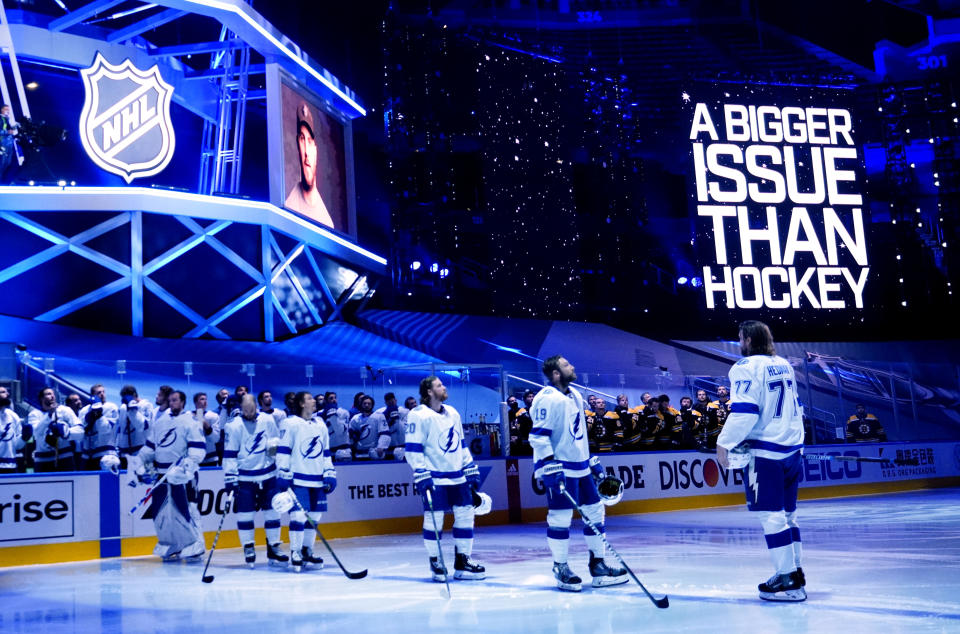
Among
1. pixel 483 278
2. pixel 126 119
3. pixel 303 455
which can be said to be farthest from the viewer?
pixel 483 278

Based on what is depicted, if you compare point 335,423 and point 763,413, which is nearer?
point 763,413

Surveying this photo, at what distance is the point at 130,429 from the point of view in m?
15.0

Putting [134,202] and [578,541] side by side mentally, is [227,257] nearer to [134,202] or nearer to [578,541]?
[134,202]

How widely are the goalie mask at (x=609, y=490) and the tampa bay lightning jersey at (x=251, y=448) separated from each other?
4388 mm

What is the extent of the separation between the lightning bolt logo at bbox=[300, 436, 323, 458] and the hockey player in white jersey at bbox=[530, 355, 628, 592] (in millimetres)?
3290

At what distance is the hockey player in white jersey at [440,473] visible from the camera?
9.59m

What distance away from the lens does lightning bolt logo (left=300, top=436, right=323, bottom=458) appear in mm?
11008

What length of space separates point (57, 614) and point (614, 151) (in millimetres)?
26765

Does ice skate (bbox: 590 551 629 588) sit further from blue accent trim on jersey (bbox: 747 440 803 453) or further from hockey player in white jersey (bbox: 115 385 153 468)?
hockey player in white jersey (bbox: 115 385 153 468)

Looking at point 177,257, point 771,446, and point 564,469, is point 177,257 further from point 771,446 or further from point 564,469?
point 771,446

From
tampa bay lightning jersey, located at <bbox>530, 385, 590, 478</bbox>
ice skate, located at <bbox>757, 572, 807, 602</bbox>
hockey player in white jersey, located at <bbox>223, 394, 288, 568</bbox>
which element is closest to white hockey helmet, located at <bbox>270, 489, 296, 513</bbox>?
hockey player in white jersey, located at <bbox>223, 394, 288, 568</bbox>

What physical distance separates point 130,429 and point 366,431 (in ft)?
13.6

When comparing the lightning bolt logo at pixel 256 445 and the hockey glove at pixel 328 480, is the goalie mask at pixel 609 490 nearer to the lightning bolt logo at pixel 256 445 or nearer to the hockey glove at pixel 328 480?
the hockey glove at pixel 328 480

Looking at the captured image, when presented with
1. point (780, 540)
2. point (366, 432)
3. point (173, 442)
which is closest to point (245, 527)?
point (173, 442)
